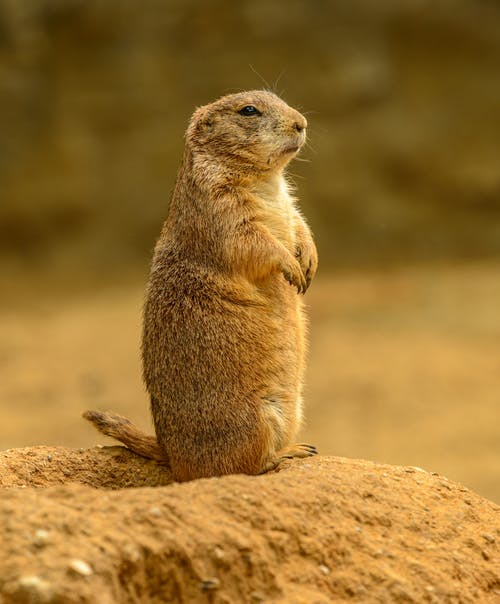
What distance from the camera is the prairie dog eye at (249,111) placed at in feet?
18.7

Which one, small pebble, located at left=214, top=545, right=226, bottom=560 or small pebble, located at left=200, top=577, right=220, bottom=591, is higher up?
small pebble, located at left=214, top=545, right=226, bottom=560

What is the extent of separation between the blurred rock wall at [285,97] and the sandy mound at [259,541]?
11.3m

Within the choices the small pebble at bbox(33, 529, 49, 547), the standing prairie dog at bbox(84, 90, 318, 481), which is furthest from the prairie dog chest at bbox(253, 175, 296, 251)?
the small pebble at bbox(33, 529, 49, 547)

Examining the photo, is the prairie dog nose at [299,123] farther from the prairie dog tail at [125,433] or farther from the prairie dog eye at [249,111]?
the prairie dog tail at [125,433]

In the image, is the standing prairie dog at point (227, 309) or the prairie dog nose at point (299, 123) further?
the prairie dog nose at point (299, 123)

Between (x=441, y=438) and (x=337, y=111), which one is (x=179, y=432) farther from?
(x=337, y=111)

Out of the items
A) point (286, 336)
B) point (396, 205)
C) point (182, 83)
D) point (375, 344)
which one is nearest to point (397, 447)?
point (375, 344)

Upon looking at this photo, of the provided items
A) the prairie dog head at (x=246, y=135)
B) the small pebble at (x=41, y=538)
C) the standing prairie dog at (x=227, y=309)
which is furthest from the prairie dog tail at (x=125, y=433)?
the small pebble at (x=41, y=538)

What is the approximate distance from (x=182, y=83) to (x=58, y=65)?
5.94 ft

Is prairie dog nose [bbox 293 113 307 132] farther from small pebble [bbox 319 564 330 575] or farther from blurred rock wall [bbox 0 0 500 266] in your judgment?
blurred rock wall [bbox 0 0 500 266]

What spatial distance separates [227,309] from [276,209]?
28.4 inches

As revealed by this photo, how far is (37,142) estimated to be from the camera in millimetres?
15961

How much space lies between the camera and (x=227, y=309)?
5.18 metres

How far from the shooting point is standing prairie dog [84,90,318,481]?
507cm
